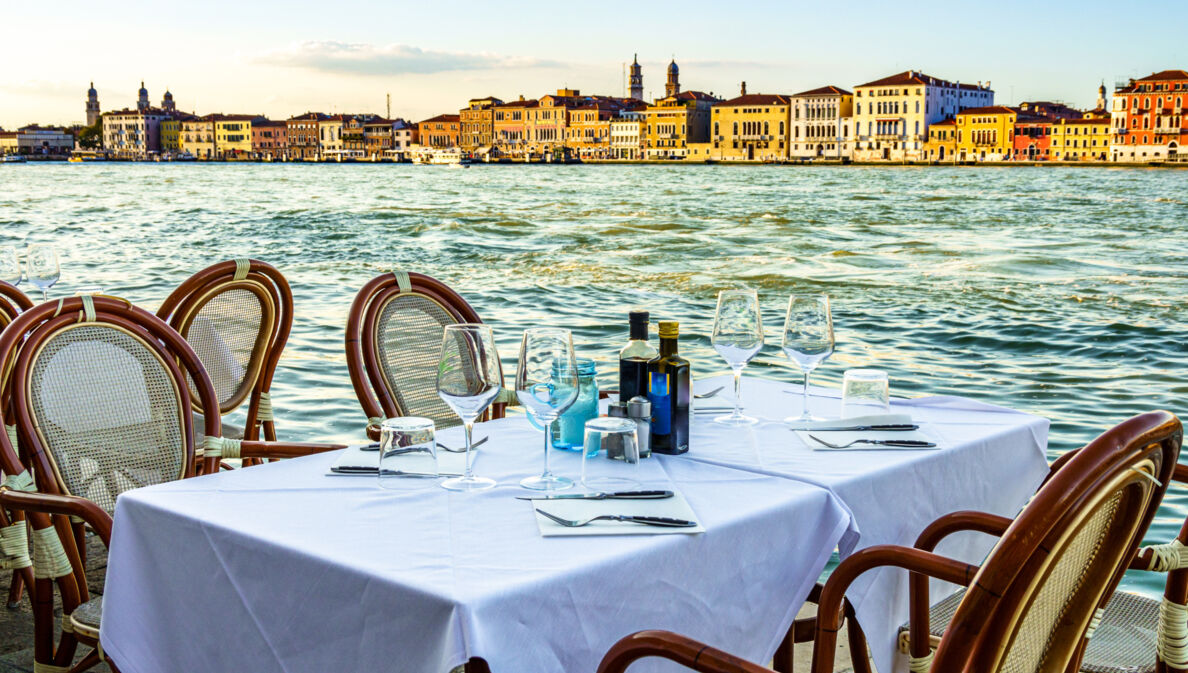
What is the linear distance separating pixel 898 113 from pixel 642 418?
3156 inches

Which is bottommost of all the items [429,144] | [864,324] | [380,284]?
[864,324]

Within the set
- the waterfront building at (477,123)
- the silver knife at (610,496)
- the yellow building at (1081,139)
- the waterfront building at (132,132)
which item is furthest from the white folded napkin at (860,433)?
the waterfront building at (132,132)

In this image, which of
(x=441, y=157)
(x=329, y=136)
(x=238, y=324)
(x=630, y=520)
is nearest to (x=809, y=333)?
(x=630, y=520)

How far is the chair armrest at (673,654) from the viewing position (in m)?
1.03

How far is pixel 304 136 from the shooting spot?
96625 mm

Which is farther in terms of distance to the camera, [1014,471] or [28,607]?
[28,607]

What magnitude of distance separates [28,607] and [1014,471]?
5.59 feet

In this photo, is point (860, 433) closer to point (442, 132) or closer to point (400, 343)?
point (400, 343)

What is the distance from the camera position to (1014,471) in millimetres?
1737

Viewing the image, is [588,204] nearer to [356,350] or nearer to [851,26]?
[851,26]

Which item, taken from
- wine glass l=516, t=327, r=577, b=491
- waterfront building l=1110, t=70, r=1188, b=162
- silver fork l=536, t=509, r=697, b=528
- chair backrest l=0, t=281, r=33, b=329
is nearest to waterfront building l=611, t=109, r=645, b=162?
waterfront building l=1110, t=70, r=1188, b=162

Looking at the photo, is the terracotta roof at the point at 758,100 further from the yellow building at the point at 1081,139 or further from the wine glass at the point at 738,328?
the wine glass at the point at 738,328

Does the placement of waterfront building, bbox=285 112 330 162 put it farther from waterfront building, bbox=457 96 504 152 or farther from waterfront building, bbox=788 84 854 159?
waterfront building, bbox=788 84 854 159

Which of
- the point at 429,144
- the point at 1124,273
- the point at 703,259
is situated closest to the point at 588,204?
the point at 703,259
